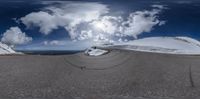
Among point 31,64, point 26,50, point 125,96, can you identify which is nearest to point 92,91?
point 125,96

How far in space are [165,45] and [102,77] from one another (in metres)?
0.23

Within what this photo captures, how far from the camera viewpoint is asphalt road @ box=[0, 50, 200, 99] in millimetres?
1288

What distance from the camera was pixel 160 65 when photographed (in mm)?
1791

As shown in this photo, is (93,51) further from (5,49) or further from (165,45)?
(5,49)

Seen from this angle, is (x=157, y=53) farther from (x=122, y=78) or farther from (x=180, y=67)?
(x=180, y=67)

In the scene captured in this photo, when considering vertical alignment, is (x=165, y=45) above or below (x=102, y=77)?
above

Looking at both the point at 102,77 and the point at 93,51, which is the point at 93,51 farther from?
the point at 102,77

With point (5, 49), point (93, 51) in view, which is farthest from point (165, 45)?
point (5, 49)

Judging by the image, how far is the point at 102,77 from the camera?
153cm

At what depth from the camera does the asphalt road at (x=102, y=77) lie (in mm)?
1288

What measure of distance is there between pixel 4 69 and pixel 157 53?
557 millimetres

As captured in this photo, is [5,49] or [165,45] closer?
[165,45]

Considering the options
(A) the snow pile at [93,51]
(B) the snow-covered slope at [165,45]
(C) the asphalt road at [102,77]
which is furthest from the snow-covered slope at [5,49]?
(B) the snow-covered slope at [165,45]

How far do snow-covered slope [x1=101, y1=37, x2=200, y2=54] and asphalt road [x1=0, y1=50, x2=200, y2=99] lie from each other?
0.02 meters
